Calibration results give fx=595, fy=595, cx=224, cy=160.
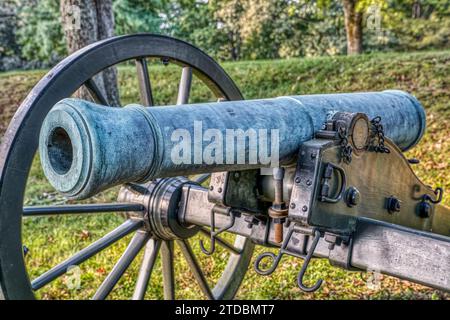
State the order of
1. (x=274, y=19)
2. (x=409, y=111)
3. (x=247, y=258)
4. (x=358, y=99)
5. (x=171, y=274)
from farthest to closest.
Result: (x=274, y=19) < (x=247, y=258) < (x=171, y=274) < (x=409, y=111) < (x=358, y=99)

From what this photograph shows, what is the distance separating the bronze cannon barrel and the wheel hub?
79cm

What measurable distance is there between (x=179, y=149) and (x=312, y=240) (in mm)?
775

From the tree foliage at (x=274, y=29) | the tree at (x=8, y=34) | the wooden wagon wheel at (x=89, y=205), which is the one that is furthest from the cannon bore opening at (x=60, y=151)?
the tree at (x=8, y=34)

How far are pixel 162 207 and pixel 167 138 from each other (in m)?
1.09

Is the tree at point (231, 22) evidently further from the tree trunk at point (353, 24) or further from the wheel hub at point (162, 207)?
the wheel hub at point (162, 207)

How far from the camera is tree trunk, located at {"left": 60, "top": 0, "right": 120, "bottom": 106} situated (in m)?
6.04

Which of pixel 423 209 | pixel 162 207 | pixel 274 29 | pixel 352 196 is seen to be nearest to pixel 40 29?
pixel 274 29

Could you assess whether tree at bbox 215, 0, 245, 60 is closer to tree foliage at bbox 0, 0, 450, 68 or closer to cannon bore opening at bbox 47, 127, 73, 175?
tree foliage at bbox 0, 0, 450, 68

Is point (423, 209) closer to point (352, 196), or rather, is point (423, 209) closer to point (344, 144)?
point (352, 196)

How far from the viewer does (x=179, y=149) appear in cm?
179

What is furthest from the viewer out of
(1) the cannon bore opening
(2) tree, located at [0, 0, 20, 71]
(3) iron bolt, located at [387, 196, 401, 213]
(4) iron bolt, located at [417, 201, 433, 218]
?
(2) tree, located at [0, 0, 20, 71]

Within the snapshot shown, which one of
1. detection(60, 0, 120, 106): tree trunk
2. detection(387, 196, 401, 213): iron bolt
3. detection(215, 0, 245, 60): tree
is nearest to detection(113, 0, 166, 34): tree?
detection(215, 0, 245, 60): tree

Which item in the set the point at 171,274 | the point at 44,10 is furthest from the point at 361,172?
the point at 44,10
